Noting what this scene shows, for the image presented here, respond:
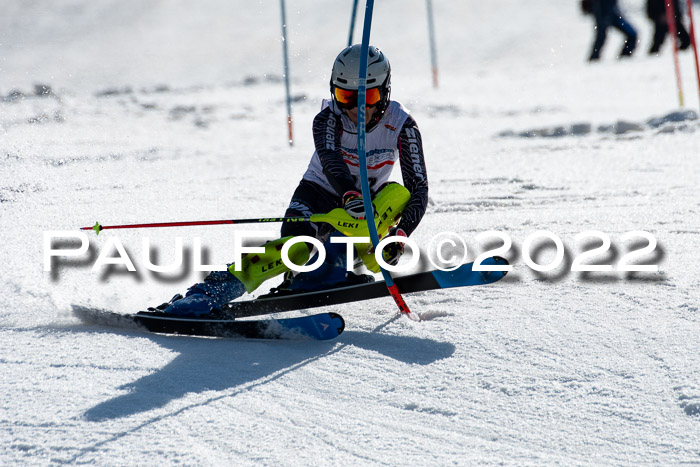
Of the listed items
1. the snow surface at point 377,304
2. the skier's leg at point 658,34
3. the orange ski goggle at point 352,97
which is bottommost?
the snow surface at point 377,304

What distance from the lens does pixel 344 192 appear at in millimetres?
3529

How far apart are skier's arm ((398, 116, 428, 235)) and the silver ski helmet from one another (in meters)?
0.17

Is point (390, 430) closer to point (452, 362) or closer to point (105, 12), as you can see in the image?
point (452, 362)

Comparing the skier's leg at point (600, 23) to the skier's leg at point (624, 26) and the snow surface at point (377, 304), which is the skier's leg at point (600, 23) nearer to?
the skier's leg at point (624, 26)

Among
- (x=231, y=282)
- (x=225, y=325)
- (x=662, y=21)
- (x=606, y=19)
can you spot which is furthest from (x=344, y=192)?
(x=662, y=21)

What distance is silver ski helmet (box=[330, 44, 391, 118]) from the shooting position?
3.56 metres

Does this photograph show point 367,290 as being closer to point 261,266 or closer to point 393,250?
point 393,250

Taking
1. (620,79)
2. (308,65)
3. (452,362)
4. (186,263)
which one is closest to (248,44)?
(308,65)

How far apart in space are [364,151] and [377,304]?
2.50 feet

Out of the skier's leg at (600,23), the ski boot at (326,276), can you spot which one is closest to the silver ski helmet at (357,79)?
the ski boot at (326,276)

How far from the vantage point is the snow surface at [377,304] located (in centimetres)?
227

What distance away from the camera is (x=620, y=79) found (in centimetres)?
1268

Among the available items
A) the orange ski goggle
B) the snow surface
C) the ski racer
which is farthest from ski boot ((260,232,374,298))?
the orange ski goggle

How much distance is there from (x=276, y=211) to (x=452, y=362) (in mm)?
3247
